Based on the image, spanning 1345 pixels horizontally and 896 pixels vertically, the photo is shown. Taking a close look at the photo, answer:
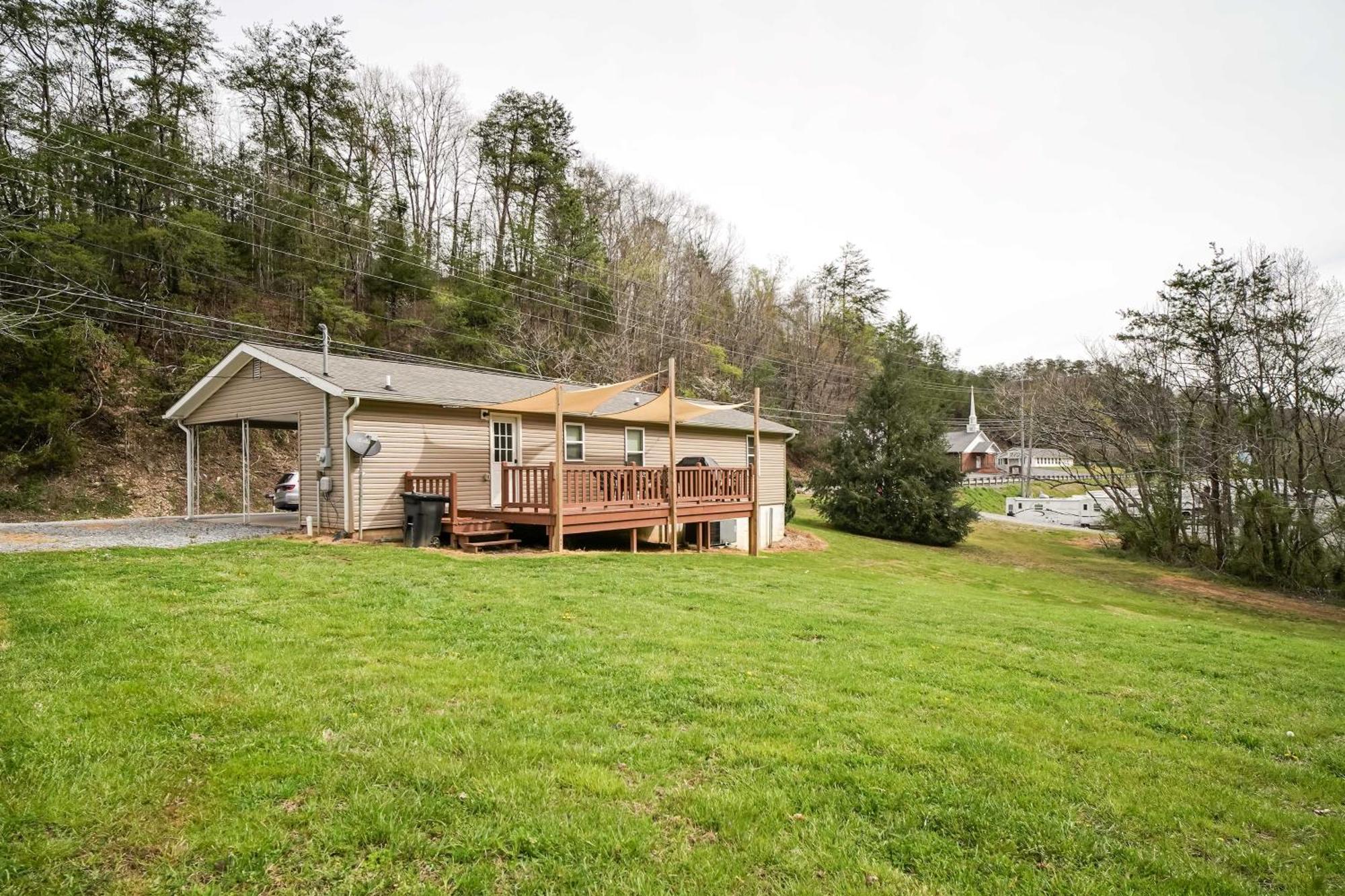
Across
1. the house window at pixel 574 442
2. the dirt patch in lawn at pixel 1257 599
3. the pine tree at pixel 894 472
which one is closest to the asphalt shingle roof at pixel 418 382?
the house window at pixel 574 442

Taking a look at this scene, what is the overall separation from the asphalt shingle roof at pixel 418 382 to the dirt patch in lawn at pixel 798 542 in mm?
4210

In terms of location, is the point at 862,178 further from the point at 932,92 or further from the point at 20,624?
the point at 20,624

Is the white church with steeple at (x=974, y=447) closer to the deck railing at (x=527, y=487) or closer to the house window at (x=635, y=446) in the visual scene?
the house window at (x=635, y=446)

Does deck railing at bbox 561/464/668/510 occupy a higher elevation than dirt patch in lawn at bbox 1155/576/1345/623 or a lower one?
higher

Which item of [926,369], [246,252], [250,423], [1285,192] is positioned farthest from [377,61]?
[926,369]

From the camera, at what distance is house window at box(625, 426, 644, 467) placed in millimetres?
16938

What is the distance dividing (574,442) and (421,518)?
4.42m

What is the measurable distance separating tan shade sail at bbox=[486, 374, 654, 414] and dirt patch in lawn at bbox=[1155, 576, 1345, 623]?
15.3m

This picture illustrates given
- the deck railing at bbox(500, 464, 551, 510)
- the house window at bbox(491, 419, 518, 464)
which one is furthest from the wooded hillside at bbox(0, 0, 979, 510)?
the house window at bbox(491, 419, 518, 464)

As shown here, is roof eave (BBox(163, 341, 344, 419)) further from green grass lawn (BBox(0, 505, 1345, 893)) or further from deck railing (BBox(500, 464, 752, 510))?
green grass lawn (BBox(0, 505, 1345, 893))

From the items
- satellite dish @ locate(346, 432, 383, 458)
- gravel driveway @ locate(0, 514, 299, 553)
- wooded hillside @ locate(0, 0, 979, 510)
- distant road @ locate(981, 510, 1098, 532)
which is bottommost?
distant road @ locate(981, 510, 1098, 532)

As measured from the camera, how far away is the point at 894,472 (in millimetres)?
23297

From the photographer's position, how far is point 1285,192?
1750 centimetres

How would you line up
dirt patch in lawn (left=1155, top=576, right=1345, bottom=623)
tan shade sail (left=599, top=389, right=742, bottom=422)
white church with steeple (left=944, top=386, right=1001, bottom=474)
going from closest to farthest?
tan shade sail (left=599, top=389, right=742, bottom=422) → dirt patch in lawn (left=1155, top=576, right=1345, bottom=623) → white church with steeple (left=944, top=386, right=1001, bottom=474)
